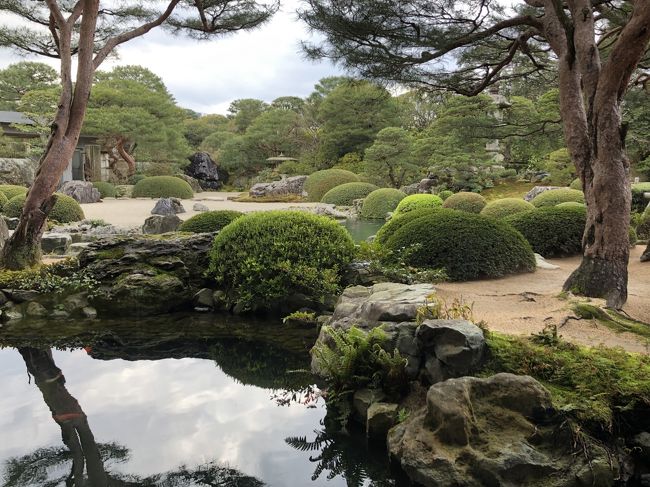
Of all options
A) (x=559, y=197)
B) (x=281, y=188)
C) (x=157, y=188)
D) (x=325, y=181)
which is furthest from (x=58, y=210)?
(x=559, y=197)

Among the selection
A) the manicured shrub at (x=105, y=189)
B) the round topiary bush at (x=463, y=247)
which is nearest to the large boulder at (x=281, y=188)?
the manicured shrub at (x=105, y=189)

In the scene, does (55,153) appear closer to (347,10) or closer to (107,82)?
(347,10)

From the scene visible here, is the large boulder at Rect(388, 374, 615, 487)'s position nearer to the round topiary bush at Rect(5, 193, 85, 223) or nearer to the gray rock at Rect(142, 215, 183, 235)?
the gray rock at Rect(142, 215, 183, 235)

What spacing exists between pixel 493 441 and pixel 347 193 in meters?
18.3

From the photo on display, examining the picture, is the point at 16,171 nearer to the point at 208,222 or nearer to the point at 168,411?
the point at 208,222

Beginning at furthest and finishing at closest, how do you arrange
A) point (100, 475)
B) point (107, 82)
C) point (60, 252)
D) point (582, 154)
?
point (107, 82)
point (60, 252)
point (582, 154)
point (100, 475)

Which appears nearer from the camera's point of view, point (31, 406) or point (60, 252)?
point (31, 406)

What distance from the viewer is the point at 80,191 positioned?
1989 cm

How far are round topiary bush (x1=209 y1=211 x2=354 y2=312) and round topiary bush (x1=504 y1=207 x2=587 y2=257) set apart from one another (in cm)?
338

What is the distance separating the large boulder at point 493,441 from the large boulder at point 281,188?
73.2 ft

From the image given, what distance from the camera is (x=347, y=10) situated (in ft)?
22.4

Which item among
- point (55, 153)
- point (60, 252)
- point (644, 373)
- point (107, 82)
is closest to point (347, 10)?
point (55, 153)

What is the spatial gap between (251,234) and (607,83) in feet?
13.2

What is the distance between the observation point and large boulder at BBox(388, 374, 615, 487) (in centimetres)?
281
